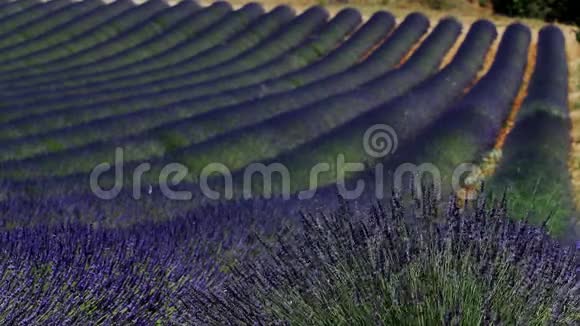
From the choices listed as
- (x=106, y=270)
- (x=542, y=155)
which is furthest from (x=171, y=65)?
(x=106, y=270)

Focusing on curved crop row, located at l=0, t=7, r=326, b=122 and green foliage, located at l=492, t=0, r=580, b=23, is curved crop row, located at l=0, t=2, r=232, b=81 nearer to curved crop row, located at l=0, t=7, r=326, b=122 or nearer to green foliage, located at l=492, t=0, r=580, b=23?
curved crop row, located at l=0, t=7, r=326, b=122

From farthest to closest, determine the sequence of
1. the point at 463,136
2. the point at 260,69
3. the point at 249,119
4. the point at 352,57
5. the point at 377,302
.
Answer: the point at 352,57 < the point at 260,69 < the point at 249,119 < the point at 463,136 < the point at 377,302

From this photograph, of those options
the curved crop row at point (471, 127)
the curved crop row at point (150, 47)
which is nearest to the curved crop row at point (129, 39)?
the curved crop row at point (150, 47)

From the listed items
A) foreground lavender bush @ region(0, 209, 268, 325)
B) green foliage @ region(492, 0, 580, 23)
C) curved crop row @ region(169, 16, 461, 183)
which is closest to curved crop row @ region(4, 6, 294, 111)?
curved crop row @ region(169, 16, 461, 183)

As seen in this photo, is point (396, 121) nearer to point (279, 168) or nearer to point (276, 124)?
point (276, 124)

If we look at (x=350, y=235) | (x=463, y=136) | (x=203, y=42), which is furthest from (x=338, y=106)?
(x=350, y=235)

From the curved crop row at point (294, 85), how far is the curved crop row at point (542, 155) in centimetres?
303

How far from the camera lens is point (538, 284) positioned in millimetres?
4160

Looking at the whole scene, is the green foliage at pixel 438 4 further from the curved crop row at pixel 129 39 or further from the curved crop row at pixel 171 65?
the curved crop row at pixel 129 39

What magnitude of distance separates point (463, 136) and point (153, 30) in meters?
10.1

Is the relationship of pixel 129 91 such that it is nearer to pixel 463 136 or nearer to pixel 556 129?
pixel 463 136

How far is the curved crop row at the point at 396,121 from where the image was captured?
10727 millimetres

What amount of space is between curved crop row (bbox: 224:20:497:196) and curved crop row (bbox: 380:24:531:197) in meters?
0.34

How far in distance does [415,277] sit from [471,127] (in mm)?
8262
